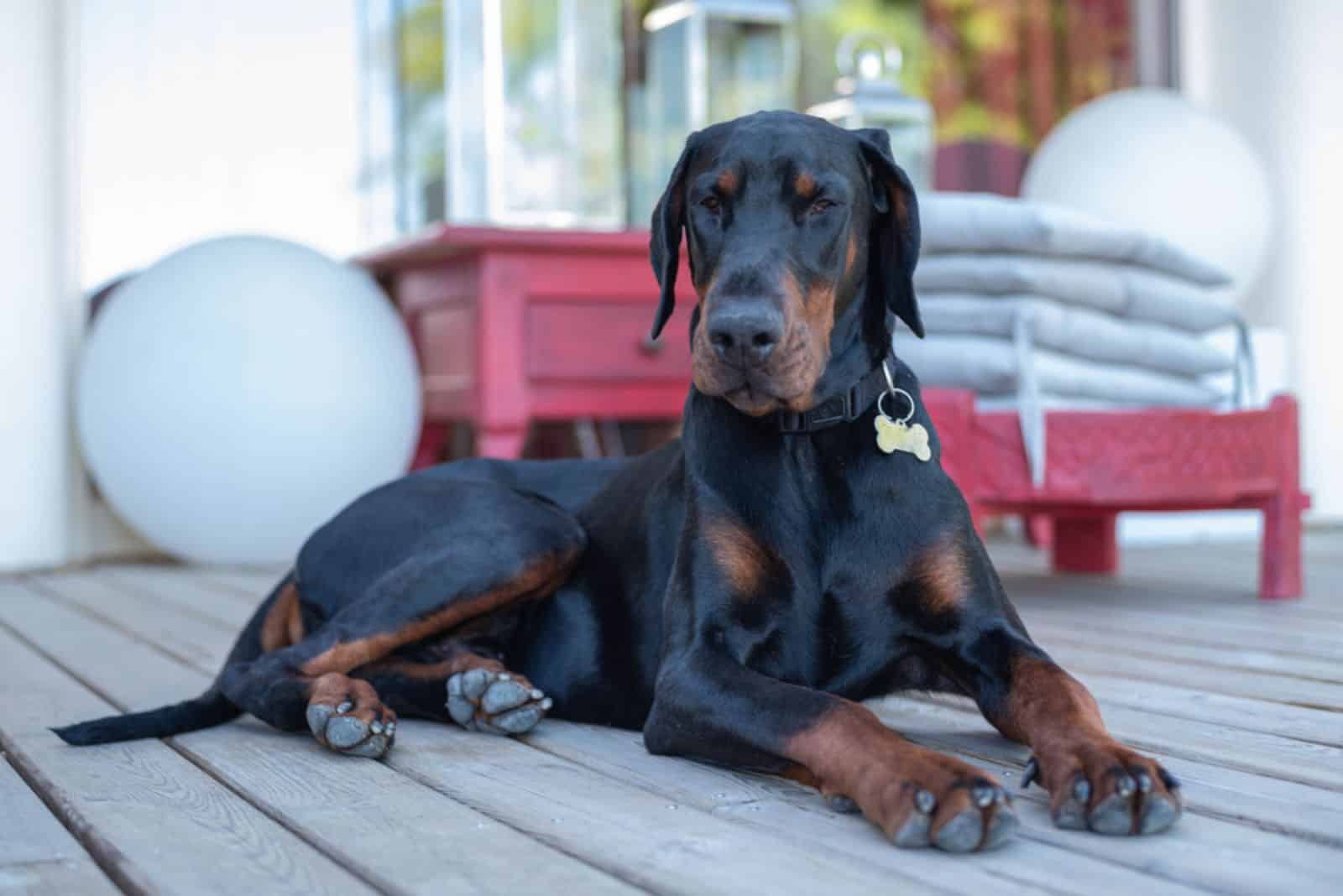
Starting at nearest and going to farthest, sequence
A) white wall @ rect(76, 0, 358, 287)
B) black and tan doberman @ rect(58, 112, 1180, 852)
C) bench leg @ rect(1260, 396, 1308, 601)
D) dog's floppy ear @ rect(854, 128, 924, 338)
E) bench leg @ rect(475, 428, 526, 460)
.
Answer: black and tan doberman @ rect(58, 112, 1180, 852)
dog's floppy ear @ rect(854, 128, 924, 338)
bench leg @ rect(1260, 396, 1308, 601)
bench leg @ rect(475, 428, 526, 460)
white wall @ rect(76, 0, 358, 287)

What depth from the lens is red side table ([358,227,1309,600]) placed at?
3.42 meters

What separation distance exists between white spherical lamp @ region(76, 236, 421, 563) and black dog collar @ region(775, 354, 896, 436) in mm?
2577

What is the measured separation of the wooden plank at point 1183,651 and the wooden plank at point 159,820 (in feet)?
5.55

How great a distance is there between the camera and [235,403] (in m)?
4.32

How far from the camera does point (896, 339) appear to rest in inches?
143

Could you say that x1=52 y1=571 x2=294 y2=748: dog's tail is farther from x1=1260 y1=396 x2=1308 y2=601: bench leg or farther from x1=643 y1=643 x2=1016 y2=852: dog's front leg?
x1=1260 y1=396 x2=1308 y2=601: bench leg

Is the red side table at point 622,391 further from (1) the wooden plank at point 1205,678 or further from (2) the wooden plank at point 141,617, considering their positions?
(2) the wooden plank at point 141,617

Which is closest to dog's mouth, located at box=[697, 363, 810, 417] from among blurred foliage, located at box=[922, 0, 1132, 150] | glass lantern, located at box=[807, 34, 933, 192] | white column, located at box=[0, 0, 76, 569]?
glass lantern, located at box=[807, 34, 933, 192]

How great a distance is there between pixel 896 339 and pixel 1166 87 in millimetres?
3623

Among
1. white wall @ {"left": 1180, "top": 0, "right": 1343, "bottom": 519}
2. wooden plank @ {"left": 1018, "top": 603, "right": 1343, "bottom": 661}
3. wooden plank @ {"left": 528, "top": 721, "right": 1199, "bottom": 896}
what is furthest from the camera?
white wall @ {"left": 1180, "top": 0, "right": 1343, "bottom": 519}

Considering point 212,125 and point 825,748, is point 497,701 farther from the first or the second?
point 212,125

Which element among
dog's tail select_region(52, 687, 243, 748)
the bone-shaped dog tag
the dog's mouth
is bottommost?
dog's tail select_region(52, 687, 243, 748)

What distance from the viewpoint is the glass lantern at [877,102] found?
5.06 m

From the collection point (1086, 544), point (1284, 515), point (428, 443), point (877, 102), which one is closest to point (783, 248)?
point (1284, 515)
